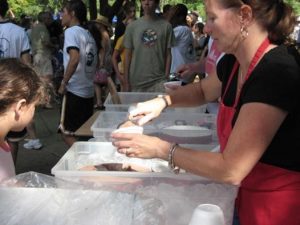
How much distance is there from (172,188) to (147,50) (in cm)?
294

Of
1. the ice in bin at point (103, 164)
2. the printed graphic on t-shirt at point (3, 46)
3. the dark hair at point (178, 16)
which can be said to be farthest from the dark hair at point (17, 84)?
the dark hair at point (178, 16)

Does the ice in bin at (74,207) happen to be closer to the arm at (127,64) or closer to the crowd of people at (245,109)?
the crowd of people at (245,109)

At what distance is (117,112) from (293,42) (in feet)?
4.37

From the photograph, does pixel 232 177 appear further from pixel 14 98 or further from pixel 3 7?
pixel 3 7

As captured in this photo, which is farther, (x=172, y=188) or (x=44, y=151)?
(x=44, y=151)

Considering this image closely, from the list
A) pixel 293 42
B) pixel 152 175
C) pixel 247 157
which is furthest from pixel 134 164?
pixel 293 42

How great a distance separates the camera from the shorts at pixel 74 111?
12.9ft

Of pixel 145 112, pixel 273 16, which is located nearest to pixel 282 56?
pixel 273 16

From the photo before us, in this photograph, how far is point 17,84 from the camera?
150 centimetres

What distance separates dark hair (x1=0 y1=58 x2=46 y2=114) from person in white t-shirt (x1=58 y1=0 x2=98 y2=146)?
7.23 ft

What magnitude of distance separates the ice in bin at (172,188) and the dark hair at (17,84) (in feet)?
0.87

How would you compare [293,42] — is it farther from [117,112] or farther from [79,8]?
[79,8]

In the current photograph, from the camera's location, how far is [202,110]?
2.86m

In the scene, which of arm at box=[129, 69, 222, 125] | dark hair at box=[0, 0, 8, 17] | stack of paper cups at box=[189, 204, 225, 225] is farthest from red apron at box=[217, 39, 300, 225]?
dark hair at box=[0, 0, 8, 17]
